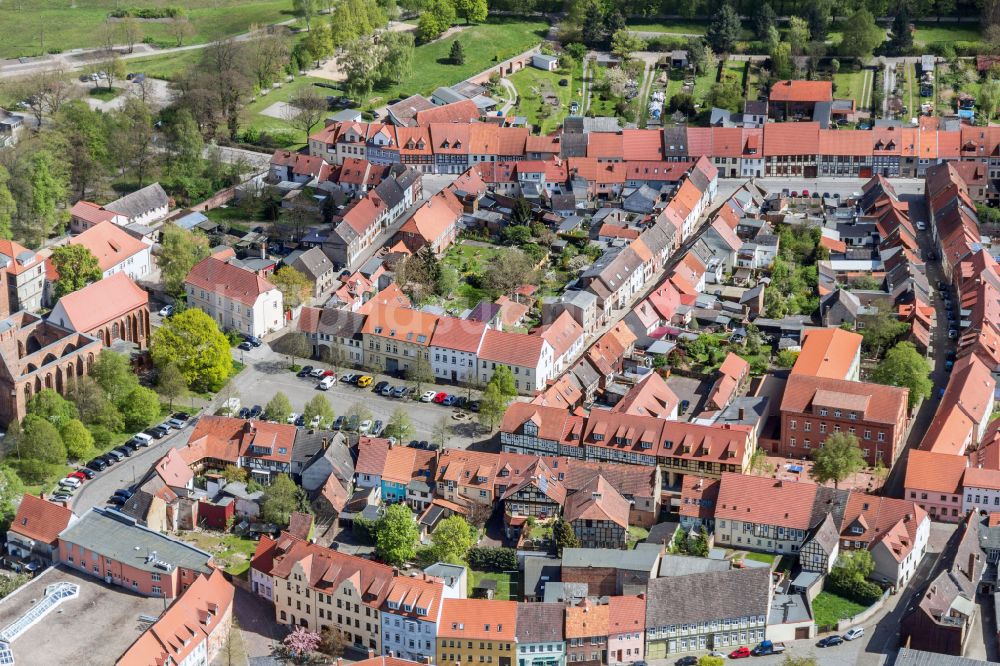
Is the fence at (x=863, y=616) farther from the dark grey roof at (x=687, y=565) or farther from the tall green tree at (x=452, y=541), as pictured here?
the tall green tree at (x=452, y=541)

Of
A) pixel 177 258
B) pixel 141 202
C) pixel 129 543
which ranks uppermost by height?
pixel 141 202

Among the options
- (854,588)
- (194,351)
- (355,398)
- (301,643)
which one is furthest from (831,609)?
(194,351)

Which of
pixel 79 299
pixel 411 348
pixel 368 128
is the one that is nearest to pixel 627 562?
pixel 411 348

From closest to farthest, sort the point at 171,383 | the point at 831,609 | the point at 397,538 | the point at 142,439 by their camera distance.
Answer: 1. the point at 831,609
2. the point at 397,538
3. the point at 142,439
4. the point at 171,383

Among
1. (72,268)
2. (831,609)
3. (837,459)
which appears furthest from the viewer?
(72,268)

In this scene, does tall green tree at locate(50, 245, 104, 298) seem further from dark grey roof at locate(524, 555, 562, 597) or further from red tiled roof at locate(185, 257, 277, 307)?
dark grey roof at locate(524, 555, 562, 597)

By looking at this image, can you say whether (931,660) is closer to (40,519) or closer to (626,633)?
(626,633)

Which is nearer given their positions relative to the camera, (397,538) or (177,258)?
(397,538)

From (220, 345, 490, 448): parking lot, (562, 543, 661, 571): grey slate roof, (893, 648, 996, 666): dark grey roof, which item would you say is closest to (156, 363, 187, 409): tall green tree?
(220, 345, 490, 448): parking lot
